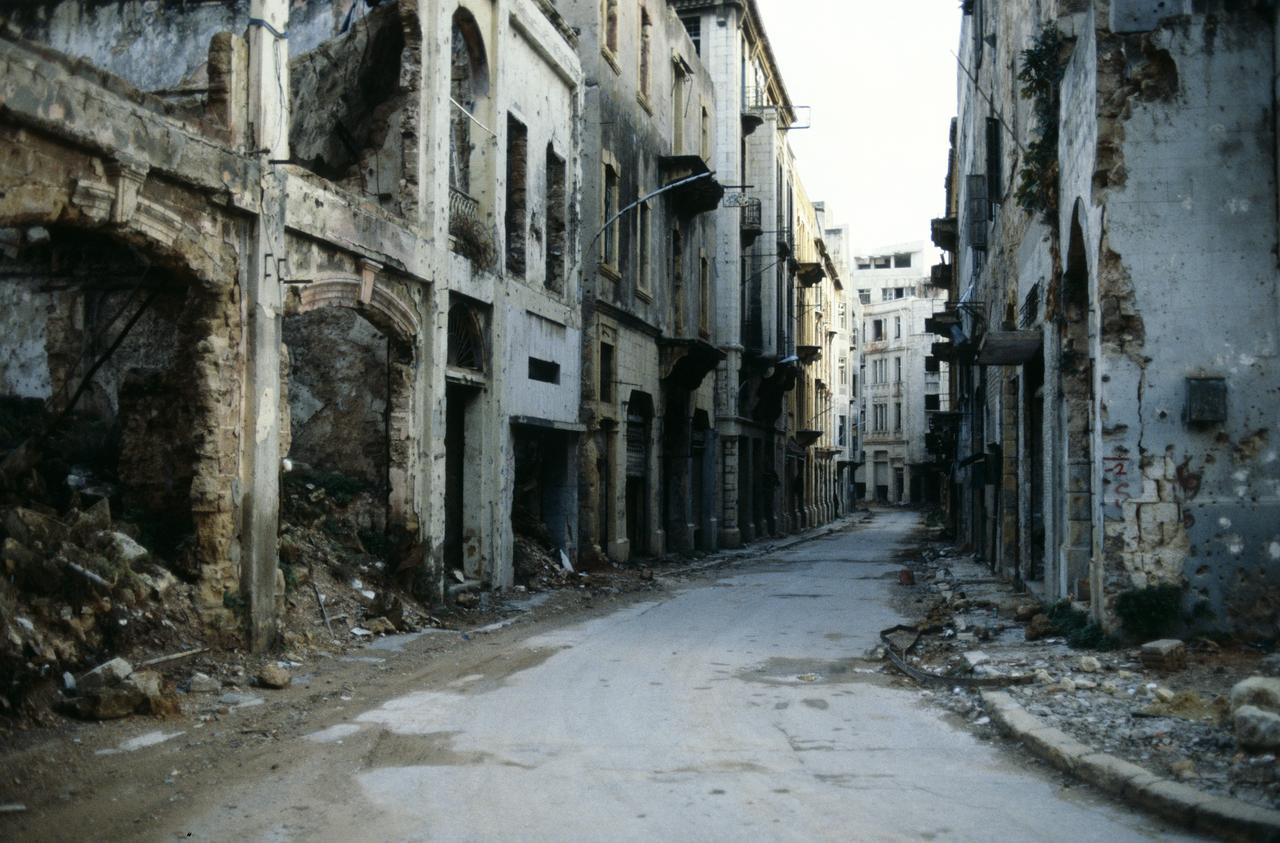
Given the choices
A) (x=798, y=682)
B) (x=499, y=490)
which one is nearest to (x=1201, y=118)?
(x=798, y=682)

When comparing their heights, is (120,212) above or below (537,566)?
above

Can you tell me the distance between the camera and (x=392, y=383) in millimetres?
14906

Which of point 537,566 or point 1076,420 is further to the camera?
point 537,566

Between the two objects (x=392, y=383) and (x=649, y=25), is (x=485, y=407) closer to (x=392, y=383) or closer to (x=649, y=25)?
(x=392, y=383)

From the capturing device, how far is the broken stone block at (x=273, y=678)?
9469mm

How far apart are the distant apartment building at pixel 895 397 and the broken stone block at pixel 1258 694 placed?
259 ft

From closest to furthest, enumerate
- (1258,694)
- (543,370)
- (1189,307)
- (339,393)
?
(1258,694)
(1189,307)
(339,393)
(543,370)

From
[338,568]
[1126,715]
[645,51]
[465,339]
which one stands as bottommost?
[1126,715]

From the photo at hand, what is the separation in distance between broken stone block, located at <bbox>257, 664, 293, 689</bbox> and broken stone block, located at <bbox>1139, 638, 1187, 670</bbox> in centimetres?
676

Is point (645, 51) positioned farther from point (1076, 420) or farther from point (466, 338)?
point (1076, 420)

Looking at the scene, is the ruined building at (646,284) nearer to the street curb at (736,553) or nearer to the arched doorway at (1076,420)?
the street curb at (736,553)

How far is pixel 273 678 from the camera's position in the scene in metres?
9.47

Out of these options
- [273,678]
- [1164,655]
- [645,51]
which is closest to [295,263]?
[273,678]

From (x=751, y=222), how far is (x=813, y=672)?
1179 inches
